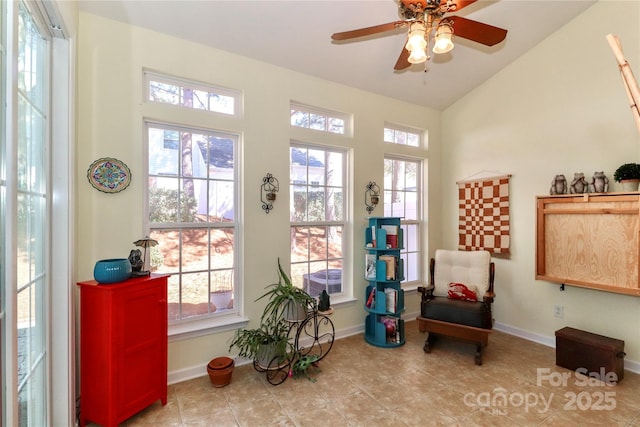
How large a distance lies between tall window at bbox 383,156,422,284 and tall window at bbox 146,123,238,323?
1958 millimetres

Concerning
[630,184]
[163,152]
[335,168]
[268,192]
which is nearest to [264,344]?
[268,192]

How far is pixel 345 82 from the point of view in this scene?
3.25 metres

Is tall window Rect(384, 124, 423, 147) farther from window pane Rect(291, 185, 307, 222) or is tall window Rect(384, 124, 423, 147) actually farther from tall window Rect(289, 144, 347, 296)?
window pane Rect(291, 185, 307, 222)

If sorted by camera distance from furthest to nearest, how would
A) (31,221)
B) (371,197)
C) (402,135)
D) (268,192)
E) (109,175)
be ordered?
(402,135), (371,197), (268,192), (109,175), (31,221)

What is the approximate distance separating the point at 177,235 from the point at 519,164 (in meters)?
3.61

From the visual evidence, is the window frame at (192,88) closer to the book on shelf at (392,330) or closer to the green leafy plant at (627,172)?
the book on shelf at (392,330)

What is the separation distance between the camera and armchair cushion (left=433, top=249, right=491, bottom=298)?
3154 millimetres

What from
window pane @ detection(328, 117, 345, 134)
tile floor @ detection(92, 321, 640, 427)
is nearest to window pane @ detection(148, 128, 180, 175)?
window pane @ detection(328, 117, 345, 134)

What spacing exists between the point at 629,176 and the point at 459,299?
1.73 m

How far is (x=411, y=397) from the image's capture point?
2191mm

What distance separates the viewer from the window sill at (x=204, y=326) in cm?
241

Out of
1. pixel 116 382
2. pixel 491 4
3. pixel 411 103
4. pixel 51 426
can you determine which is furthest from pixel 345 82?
pixel 51 426

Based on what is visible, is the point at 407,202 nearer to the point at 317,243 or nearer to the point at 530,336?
the point at 317,243

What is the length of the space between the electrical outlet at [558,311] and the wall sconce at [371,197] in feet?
6.94
